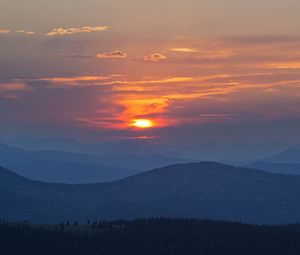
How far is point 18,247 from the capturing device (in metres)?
199

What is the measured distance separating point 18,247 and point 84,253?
19043mm

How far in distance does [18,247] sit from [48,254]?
943cm

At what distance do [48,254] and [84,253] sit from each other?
1043cm

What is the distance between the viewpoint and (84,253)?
655ft

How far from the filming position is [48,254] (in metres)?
196
